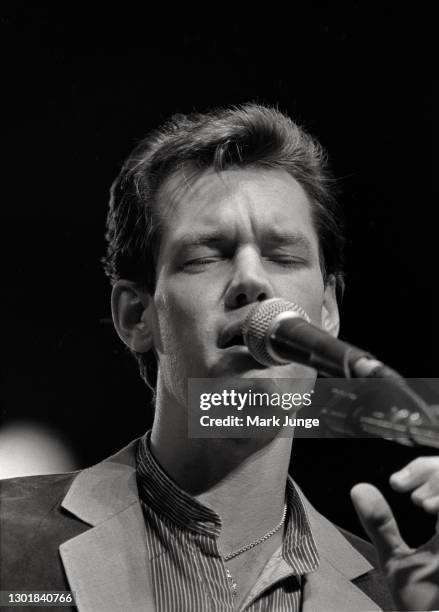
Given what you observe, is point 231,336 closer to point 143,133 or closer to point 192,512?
point 192,512

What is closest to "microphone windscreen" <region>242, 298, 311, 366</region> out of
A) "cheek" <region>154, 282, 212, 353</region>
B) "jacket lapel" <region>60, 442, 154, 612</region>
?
"cheek" <region>154, 282, 212, 353</region>

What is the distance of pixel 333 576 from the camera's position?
161 centimetres

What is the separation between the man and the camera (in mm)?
1457

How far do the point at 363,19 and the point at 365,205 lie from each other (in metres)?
0.51

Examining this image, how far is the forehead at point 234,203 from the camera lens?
5.25 ft

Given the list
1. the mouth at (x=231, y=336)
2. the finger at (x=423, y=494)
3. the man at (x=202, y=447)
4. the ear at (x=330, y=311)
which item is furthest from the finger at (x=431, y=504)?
the ear at (x=330, y=311)

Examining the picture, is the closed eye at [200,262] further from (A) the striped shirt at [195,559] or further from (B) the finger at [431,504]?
(B) the finger at [431,504]

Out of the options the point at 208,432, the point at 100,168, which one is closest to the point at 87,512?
the point at 208,432

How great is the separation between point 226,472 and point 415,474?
1.79 ft

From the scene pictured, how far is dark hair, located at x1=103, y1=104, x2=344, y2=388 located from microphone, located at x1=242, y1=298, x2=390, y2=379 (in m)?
0.59

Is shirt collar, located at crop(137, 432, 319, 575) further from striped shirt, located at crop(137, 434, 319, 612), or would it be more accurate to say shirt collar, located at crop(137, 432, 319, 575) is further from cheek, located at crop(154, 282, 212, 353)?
cheek, located at crop(154, 282, 212, 353)

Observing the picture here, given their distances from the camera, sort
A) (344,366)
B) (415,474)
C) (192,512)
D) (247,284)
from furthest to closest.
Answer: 1. (192,512)
2. (247,284)
3. (415,474)
4. (344,366)

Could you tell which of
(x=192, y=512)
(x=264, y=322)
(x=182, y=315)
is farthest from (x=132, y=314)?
(x=264, y=322)

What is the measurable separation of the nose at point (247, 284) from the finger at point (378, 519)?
400 mm
